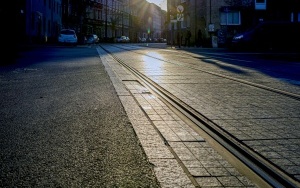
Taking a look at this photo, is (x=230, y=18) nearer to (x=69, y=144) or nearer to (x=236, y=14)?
(x=236, y=14)

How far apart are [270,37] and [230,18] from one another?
12.2 metres

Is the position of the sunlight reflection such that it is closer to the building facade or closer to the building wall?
the building wall

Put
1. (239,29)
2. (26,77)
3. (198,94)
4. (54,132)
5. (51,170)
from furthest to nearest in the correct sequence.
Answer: (239,29)
(26,77)
(198,94)
(54,132)
(51,170)

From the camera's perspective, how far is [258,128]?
3.90 meters

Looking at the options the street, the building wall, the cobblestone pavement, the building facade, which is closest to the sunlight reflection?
the cobblestone pavement

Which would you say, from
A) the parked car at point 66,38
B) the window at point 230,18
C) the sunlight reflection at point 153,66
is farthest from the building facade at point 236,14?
the sunlight reflection at point 153,66

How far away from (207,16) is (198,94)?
3158 centimetres

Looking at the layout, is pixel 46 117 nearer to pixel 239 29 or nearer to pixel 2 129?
pixel 2 129

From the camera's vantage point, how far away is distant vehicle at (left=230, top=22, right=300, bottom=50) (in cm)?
2495

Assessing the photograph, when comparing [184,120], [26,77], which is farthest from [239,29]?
[184,120]

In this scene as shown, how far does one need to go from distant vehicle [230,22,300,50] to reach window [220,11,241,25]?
36.8ft

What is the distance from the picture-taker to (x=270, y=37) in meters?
25.3

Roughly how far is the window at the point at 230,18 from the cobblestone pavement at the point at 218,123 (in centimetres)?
3071

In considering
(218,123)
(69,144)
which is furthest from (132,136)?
(218,123)
